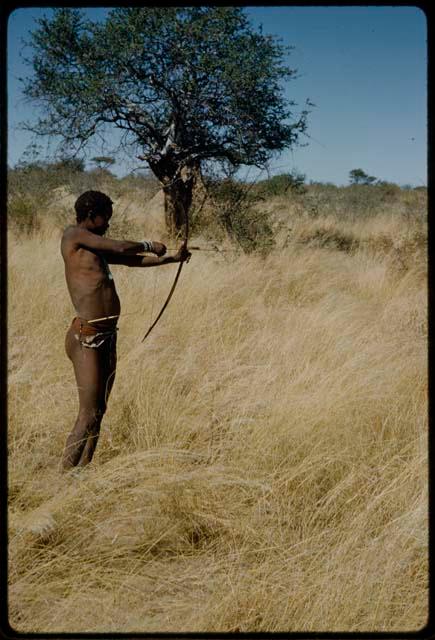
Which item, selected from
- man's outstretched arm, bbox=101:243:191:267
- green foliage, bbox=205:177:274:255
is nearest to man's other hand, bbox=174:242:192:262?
man's outstretched arm, bbox=101:243:191:267

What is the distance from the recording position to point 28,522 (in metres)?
2.82

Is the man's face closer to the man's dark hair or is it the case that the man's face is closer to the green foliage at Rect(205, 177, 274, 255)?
the man's dark hair

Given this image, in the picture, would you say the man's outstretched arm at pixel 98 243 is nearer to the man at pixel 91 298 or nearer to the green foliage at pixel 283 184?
the man at pixel 91 298

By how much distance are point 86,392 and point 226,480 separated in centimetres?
90

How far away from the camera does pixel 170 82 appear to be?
10.1 meters

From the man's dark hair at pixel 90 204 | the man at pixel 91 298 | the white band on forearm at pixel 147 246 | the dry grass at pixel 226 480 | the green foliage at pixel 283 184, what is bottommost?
the dry grass at pixel 226 480

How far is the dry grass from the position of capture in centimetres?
253

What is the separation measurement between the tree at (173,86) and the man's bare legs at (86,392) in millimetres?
6962

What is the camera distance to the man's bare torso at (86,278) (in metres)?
3.22

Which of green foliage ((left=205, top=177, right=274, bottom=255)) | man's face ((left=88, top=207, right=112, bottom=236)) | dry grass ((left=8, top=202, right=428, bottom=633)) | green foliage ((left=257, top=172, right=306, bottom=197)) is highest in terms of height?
green foliage ((left=257, top=172, right=306, bottom=197))

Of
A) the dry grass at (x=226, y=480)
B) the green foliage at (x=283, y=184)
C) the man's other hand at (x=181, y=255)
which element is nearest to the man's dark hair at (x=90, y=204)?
the man's other hand at (x=181, y=255)

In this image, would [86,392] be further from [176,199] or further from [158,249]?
[176,199]
